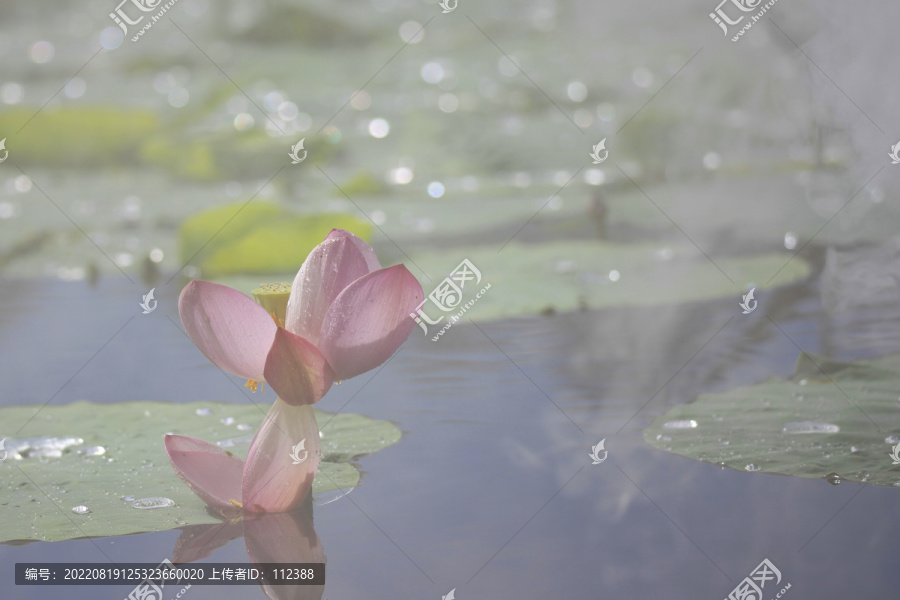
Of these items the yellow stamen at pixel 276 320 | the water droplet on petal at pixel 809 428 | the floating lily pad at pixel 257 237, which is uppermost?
the floating lily pad at pixel 257 237

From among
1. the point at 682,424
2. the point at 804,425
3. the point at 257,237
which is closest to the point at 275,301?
the point at 682,424

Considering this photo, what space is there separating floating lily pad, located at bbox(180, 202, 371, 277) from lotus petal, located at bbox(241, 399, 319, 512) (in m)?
1.02

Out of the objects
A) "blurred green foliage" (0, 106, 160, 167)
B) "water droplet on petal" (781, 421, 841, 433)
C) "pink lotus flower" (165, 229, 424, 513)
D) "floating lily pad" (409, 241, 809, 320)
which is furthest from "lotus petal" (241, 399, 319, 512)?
"blurred green foliage" (0, 106, 160, 167)

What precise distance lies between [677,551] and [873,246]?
1.32 m

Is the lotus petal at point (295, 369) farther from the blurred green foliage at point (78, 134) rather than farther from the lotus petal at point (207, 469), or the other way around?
the blurred green foliage at point (78, 134)

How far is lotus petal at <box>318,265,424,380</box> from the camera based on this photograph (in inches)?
31.2

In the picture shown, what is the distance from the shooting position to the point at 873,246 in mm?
1838

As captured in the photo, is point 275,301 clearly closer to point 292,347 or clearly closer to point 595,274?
point 292,347

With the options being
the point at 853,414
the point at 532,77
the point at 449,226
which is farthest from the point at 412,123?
the point at 853,414

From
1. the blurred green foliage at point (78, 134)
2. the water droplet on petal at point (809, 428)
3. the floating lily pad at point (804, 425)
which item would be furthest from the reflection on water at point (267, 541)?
the blurred green foliage at point (78, 134)

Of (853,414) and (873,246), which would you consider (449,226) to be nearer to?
(873,246)

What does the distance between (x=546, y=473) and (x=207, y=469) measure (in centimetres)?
36

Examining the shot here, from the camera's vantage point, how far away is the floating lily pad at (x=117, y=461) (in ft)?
2.64

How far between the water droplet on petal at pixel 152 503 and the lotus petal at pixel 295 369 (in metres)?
Answer: 0.16
